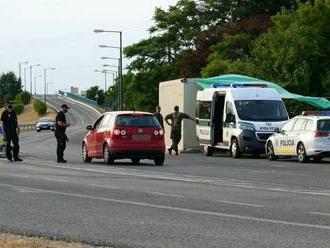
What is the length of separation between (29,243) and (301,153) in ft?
63.5

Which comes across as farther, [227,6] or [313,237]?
[227,6]

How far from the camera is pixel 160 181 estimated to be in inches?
743

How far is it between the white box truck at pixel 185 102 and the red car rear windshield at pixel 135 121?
9.92 m

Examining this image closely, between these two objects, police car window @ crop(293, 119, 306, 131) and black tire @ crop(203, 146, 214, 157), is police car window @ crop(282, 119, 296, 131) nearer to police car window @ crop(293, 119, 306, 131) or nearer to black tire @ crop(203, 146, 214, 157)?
police car window @ crop(293, 119, 306, 131)

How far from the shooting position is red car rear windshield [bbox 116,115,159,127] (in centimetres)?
2538

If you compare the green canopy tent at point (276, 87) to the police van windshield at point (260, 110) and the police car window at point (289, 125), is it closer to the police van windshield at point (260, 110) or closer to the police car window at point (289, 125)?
the police van windshield at point (260, 110)

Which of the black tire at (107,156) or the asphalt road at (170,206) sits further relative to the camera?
the black tire at (107,156)

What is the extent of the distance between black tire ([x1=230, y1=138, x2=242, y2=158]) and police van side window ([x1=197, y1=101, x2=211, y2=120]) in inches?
75.5

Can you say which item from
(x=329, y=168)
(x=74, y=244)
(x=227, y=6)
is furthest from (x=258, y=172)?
(x=227, y=6)

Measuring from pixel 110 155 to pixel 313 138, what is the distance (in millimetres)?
6596

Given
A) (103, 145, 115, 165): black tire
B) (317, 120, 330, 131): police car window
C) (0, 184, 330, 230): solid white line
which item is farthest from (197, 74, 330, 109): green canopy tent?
(0, 184, 330, 230): solid white line

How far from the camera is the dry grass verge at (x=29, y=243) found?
9328mm

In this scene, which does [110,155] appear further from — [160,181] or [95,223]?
[95,223]

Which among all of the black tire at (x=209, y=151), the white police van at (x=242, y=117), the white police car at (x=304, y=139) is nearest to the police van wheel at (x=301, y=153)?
the white police car at (x=304, y=139)
